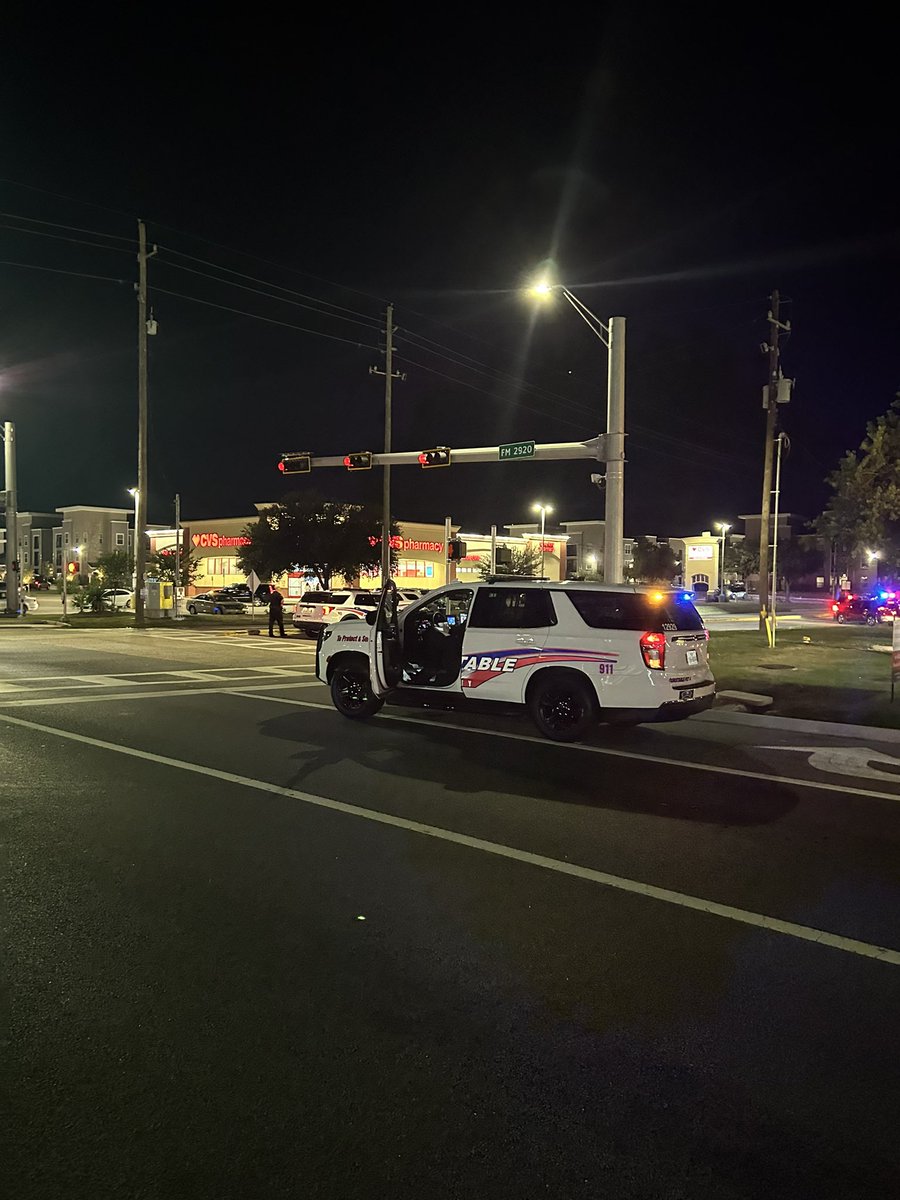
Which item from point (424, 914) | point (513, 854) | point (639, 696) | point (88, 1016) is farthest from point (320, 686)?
point (88, 1016)

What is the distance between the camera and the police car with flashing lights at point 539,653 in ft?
31.6

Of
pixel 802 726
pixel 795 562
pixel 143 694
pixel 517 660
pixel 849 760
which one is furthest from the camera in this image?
pixel 795 562

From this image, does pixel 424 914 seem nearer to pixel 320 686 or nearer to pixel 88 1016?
pixel 88 1016

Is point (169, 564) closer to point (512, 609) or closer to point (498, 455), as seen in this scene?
point (498, 455)

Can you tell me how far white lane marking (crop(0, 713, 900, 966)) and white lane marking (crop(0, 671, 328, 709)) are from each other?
4.27 m

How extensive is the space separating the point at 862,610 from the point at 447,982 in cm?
4081

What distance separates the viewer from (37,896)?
506cm

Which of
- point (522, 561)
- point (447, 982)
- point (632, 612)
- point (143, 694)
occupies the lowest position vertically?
Answer: point (447, 982)

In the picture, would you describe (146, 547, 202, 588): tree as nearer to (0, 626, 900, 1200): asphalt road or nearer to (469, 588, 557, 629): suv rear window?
(469, 588, 557, 629): suv rear window

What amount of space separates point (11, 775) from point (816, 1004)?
715 cm

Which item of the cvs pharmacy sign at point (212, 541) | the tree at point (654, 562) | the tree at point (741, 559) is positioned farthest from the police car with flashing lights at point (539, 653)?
the tree at point (741, 559)

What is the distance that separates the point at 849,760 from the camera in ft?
31.2

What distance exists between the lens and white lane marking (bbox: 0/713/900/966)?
4.61 meters

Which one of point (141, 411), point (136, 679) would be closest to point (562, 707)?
point (136, 679)
